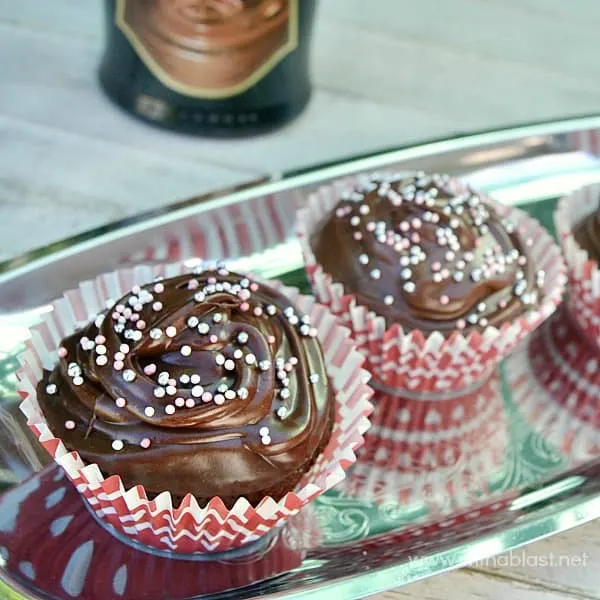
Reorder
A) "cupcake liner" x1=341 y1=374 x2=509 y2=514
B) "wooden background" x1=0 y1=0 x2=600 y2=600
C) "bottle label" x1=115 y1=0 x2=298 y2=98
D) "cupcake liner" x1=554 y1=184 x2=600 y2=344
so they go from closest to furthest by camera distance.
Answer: "cupcake liner" x1=341 y1=374 x2=509 y2=514 < "cupcake liner" x1=554 y1=184 x2=600 y2=344 < "bottle label" x1=115 y1=0 x2=298 y2=98 < "wooden background" x1=0 y1=0 x2=600 y2=600

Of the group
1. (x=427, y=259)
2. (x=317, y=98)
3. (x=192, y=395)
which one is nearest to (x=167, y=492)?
(x=192, y=395)

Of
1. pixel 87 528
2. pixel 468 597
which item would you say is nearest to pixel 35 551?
pixel 87 528

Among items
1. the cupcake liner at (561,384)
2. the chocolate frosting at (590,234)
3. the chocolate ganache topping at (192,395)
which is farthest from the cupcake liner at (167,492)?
the chocolate frosting at (590,234)

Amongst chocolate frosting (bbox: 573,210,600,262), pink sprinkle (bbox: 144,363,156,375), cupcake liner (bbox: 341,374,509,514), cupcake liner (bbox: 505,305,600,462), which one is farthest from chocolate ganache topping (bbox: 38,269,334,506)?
chocolate frosting (bbox: 573,210,600,262)

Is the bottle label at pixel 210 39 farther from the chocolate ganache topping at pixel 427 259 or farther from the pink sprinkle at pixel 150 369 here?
the pink sprinkle at pixel 150 369

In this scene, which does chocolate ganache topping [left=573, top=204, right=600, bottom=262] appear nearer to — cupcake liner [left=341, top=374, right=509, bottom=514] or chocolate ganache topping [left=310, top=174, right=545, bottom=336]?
chocolate ganache topping [left=310, top=174, right=545, bottom=336]

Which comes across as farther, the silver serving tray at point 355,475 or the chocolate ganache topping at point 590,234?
the chocolate ganache topping at point 590,234
